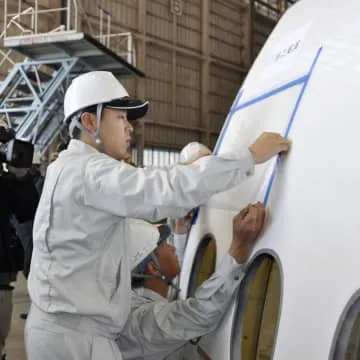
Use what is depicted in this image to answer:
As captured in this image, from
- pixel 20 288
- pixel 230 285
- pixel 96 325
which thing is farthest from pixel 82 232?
pixel 20 288

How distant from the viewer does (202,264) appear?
3355mm

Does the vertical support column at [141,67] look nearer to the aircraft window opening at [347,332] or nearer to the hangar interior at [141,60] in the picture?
the hangar interior at [141,60]

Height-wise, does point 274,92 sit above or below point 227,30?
below

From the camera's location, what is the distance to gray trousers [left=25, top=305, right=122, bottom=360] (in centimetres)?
236

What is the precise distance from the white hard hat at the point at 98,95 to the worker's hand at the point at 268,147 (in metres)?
0.57

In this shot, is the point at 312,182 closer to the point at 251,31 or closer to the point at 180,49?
the point at 180,49

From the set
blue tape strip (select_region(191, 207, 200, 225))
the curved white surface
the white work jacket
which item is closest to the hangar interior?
blue tape strip (select_region(191, 207, 200, 225))

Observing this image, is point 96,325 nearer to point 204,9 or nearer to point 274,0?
point 204,9

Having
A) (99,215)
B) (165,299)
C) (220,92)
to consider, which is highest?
(220,92)

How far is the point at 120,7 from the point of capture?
1695cm

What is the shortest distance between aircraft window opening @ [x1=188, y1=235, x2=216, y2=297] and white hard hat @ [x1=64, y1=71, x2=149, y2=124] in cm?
104

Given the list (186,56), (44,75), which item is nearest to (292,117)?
(44,75)

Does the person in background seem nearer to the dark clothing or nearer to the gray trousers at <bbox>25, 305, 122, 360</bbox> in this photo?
the dark clothing

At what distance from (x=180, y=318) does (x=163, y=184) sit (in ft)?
2.60
